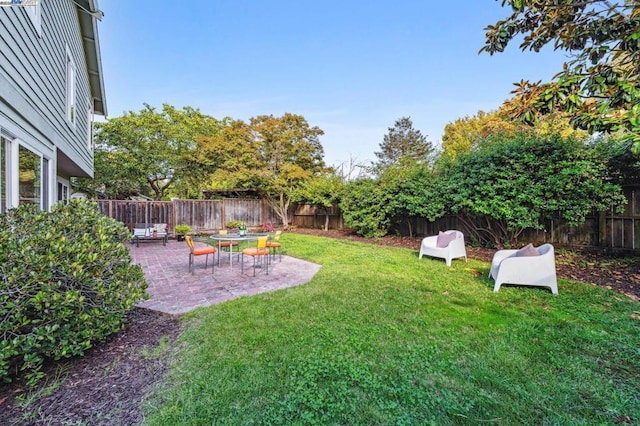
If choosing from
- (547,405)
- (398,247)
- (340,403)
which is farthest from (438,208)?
(340,403)

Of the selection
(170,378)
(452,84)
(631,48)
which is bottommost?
(170,378)

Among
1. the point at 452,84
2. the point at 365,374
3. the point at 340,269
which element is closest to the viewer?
the point at 365,374

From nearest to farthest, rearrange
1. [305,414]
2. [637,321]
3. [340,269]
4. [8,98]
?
[305,414], [8,98], [637,321], [340,269]

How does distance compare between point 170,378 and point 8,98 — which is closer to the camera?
point 170,378

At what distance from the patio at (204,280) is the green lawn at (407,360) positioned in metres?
0.55

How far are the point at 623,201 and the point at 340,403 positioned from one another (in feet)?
23.1

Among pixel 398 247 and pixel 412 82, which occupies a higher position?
pixel 412 82

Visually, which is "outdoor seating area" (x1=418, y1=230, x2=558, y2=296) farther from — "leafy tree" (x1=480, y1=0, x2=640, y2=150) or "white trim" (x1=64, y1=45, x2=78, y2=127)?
"white trim" (x1=64, y1=45, x2=78, y2=127)

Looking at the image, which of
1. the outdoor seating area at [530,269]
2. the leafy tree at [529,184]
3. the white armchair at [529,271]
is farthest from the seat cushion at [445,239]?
the white armchair at [529,271]

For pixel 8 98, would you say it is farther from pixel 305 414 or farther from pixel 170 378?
pixel 305 414

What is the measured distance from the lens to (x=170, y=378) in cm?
225

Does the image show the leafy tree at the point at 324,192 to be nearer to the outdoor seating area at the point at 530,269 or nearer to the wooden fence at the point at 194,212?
the wooden fence at the point at 194,212

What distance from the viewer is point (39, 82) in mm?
3928

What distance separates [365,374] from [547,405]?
A: 1226 mm
